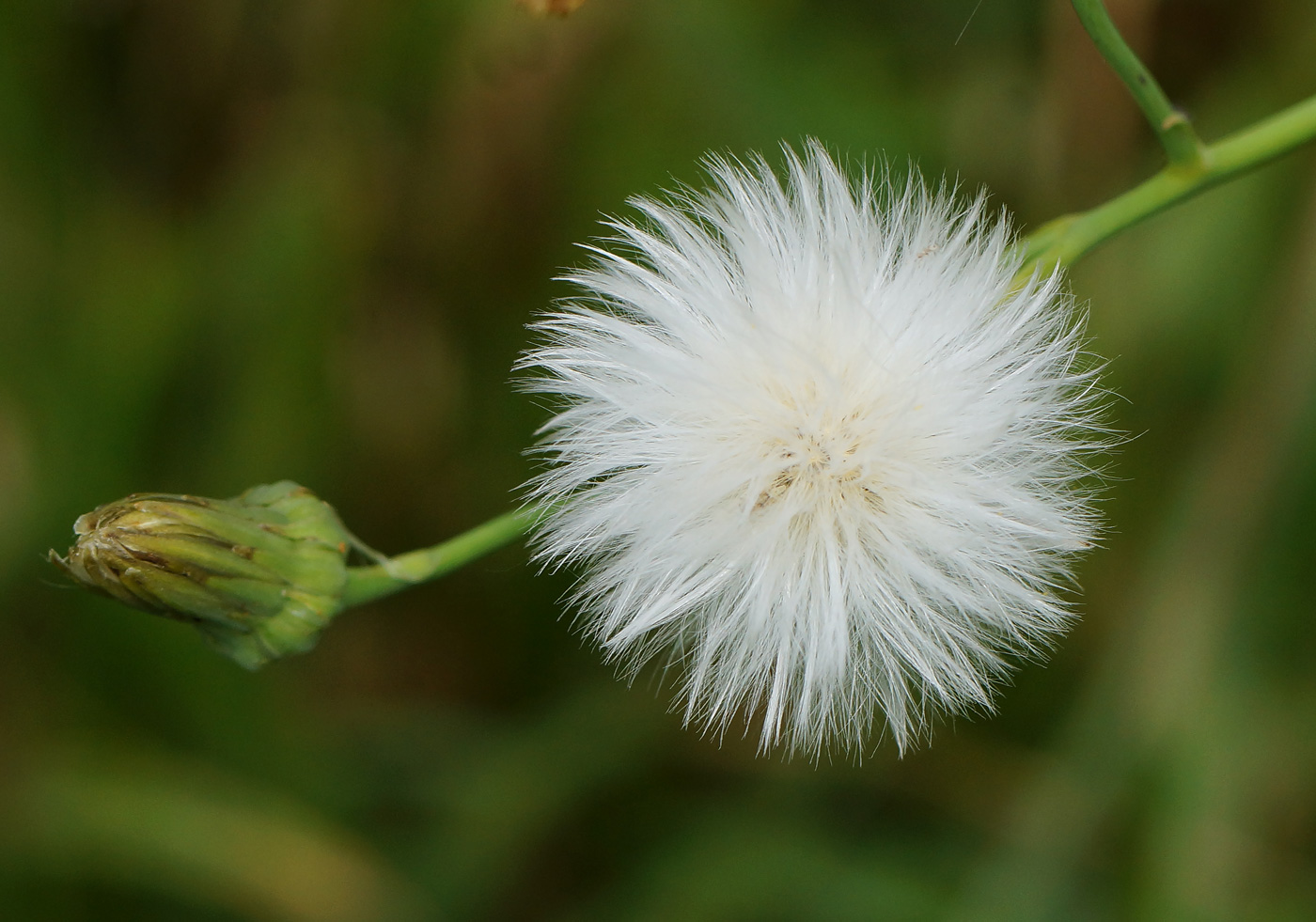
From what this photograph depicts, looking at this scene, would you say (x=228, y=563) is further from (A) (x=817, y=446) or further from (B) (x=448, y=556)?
(A) (x=817, y=446)

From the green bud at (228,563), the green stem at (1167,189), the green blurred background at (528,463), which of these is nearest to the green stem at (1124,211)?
the green stem at (1167,189)

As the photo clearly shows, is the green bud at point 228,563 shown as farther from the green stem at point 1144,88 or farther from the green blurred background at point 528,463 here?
the green blurred background at point 528,463

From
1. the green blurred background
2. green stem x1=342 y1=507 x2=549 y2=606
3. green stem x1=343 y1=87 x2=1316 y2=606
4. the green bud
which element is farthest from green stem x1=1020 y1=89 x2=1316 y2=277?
the green blurred background

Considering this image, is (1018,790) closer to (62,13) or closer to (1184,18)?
(1184,18)

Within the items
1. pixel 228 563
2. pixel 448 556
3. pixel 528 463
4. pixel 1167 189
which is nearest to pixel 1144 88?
pixel 1167 189

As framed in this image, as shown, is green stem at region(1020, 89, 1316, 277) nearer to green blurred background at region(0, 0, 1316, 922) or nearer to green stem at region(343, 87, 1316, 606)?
green stem at region(343, 87, 1316, 606)

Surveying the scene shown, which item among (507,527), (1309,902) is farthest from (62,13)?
(1309,902)
